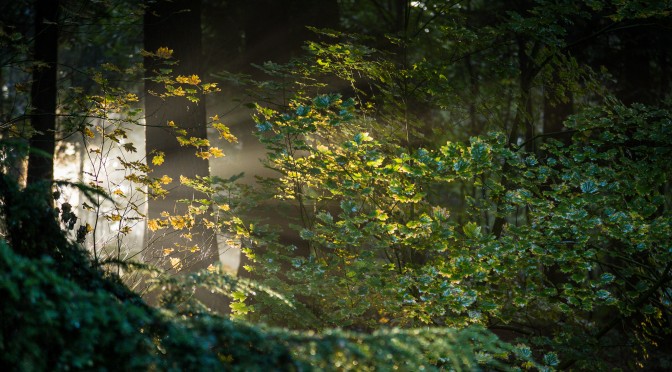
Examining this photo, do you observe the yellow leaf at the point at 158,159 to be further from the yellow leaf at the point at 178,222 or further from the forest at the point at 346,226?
the yellow leaf at the point at 178,222

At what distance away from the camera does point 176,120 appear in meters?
5.90

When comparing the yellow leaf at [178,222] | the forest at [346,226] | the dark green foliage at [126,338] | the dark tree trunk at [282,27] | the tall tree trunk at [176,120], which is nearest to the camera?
the dark green foliage at [126,338]

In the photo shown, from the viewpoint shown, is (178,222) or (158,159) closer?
(178,222)

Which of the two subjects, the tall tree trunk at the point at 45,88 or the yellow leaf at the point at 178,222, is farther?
the tall tree trunk at the point at 45,88

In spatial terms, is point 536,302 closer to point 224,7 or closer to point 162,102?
point 162,102

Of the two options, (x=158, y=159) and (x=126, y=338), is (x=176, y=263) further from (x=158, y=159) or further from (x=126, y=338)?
(x=126, y=338)

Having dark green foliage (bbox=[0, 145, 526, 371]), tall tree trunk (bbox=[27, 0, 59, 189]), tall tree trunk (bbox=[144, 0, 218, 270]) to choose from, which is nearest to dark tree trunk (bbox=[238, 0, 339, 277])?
tall tree trunk (bbox=[144, 0, 218, 270])

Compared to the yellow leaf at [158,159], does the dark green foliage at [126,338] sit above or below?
below

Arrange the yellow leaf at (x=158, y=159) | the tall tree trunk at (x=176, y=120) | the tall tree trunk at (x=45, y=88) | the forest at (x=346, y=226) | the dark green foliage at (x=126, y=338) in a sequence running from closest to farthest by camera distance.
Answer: the dark green foliage at (x=126, y=338) < the forest at (x=346, y=226) < the yellow leaf at (x=158, y=159) < the tall tree trunk at (x=176, y=120) < the tall tree trunk at (x=45, y=88)

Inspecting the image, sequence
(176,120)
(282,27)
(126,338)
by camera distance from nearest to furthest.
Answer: (126,338), (176,120), (282,27)

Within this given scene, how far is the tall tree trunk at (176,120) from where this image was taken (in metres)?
5.61

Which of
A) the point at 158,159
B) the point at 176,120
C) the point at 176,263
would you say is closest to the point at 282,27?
the point at 176,120

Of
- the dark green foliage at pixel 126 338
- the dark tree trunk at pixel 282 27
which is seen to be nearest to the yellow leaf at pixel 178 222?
the dark tree trunk at pixel 282 27

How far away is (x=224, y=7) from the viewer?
11156mm
